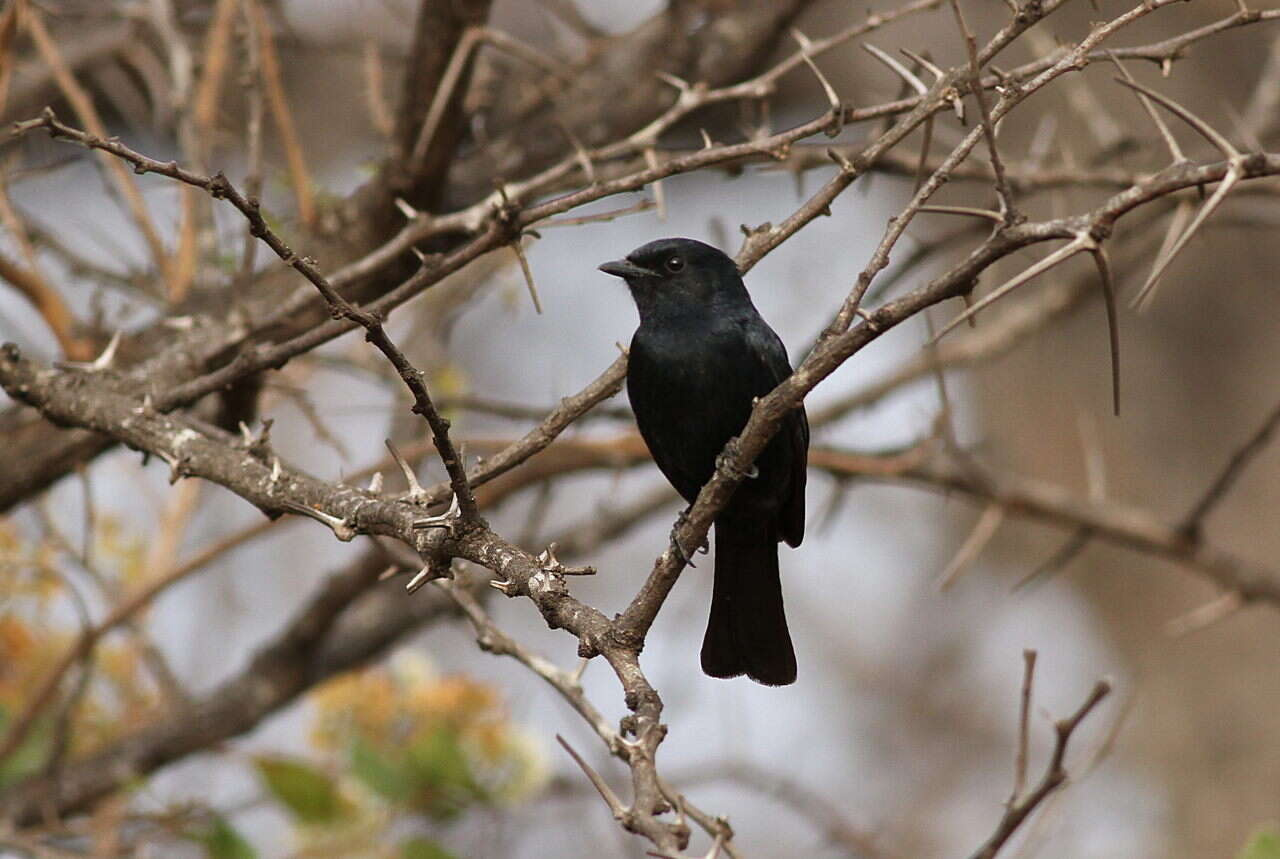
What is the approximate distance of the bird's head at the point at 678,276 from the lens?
3.60m

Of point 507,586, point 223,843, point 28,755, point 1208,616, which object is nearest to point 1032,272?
point 507,586

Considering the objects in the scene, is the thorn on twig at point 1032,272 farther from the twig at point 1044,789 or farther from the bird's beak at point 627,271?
the bird's beak at point 627,271

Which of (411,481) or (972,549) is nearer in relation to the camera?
(411,481)

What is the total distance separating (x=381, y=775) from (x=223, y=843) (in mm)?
455

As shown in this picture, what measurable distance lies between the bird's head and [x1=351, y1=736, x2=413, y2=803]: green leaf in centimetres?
149

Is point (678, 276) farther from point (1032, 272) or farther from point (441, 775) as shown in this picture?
point (1032, 272)

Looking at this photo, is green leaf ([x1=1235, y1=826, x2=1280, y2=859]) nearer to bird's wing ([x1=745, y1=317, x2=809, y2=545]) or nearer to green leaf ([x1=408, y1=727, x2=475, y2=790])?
bird's wing ([x1=745, y1=317, x2=809, y2=545])

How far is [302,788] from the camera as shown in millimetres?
4078

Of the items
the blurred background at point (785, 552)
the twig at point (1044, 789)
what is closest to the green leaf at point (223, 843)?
the blurred background at point (785, 552)

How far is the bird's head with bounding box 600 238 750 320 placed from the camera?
142 inches

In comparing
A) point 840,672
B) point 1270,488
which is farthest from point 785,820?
point 1270,488

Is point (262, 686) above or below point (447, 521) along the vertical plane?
above

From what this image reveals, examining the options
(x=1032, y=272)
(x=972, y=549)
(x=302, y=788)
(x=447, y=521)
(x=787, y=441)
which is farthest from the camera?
(x=302, y=788)

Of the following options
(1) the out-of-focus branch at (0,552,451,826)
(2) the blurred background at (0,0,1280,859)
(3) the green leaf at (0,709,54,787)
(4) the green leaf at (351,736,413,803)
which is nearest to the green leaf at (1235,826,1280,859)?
(2) the blurred background at (0,0,1280,859)
